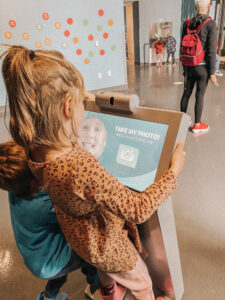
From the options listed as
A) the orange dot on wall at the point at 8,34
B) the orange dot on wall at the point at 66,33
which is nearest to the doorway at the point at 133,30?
the orange dot on wall at the point at 66,33

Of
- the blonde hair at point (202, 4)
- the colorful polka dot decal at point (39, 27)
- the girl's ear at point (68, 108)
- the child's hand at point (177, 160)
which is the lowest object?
the child's hand at point (177, 160)

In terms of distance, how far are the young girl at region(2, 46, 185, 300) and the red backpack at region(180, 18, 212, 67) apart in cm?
220

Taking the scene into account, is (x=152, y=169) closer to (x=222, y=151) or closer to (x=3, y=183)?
(x=3, y=183)

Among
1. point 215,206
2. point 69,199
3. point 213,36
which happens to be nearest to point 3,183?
point 69,199

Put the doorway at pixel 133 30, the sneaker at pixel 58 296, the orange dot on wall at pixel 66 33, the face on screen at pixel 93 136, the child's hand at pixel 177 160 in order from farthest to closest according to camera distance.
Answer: the doorway at pixel 133 30 < the orange dot on wall at pixel 66 33 < the sneaker at pixel 58 296 < the face on screen at pixel 93 136 < the child's hand at pixel 177 160

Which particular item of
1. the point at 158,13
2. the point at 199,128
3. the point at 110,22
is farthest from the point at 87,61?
the point at 158,13

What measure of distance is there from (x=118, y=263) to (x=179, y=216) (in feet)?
3.40

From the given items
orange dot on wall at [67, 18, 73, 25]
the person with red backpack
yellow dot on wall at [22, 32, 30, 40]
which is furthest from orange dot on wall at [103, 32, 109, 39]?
the person with red backpack

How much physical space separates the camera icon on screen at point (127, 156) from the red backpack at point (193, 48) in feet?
7.03

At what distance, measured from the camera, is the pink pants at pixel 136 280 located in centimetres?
98

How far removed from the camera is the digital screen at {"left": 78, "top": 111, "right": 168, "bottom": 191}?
874 mm

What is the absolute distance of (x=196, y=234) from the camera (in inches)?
64.6

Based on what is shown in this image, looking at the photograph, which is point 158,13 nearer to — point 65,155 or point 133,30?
point 133,30

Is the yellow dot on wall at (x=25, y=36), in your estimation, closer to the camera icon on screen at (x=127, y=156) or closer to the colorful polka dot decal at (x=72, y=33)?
the colorful polka dot decal at (x=72, y=33)
